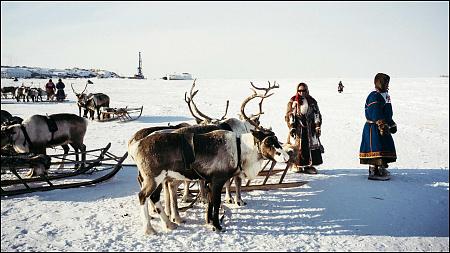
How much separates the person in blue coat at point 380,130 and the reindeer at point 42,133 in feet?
17.2

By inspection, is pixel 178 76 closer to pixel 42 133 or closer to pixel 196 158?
pixel 42 133

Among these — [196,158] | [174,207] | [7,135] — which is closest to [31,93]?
[7,135]

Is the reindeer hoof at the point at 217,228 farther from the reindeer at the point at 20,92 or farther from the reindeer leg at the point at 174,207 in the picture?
the reindeer at the point at 20,92

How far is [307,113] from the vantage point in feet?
22.5

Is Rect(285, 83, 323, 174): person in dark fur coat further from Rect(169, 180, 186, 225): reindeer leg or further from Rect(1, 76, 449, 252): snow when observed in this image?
Rect(169, 180, 186, 225): reindeer leg

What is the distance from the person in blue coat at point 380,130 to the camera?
6.05 metres

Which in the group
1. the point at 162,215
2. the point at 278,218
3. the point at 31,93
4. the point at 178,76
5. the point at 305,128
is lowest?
the point at 278,218

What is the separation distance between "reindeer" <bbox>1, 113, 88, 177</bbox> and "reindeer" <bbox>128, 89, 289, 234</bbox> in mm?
2539

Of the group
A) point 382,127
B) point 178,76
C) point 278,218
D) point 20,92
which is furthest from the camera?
point 178,76

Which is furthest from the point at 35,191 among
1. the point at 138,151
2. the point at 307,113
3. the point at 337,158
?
the point at 337,158

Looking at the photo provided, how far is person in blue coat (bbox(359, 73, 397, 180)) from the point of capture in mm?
6055

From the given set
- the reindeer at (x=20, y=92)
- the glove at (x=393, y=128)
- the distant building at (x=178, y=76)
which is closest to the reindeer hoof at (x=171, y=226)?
the glove at (x=393, y=128)

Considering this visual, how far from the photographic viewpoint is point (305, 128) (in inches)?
268

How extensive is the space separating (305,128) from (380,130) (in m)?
1.34
